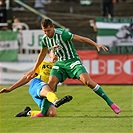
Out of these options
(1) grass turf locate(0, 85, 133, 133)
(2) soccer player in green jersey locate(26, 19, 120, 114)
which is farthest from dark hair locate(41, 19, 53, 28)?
(1) grass turf locate(0, 85, 133, 133)

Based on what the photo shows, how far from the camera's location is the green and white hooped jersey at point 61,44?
42.8 feet

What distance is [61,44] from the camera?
43.1 feet

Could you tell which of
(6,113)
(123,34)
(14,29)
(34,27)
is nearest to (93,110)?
(6,113)

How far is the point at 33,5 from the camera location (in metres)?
33.8

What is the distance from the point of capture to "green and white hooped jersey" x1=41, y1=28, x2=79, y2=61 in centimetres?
1305

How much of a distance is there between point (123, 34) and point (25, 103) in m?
10.4

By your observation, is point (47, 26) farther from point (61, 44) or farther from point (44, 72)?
point (44, 72)

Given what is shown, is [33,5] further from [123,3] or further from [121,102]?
[121,102]

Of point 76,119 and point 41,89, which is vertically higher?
point 41,89

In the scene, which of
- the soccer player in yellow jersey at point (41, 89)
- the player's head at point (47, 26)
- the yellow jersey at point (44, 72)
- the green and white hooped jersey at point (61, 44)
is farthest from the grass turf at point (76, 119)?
the player's head at point (47, 26)

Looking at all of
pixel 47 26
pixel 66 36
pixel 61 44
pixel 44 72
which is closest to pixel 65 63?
pixel 61 44

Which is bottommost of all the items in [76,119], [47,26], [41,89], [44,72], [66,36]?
[76,119]

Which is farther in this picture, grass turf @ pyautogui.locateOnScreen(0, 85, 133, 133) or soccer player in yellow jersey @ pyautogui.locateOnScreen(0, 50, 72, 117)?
soccer player in yellow jersey @ pyautogui.locateOnScreen(0, 50, 72, 117)

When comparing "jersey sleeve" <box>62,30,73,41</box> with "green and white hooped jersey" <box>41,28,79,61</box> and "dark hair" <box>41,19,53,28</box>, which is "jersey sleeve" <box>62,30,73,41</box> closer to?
"green and white hooped jersey" <box>41,28,79,61</box>
